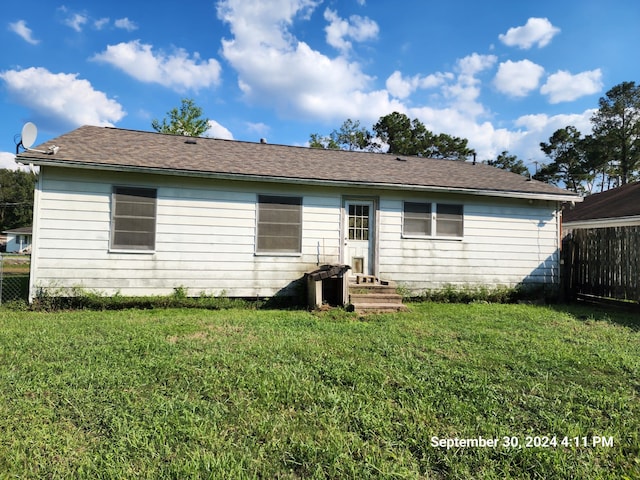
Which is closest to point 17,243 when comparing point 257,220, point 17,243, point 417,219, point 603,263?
point 17,243

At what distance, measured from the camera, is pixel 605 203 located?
533 inches

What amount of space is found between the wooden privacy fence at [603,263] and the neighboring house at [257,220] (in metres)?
0.55

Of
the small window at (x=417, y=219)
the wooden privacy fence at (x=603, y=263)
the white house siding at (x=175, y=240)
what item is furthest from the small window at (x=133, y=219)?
the wooden privacy fence at (x=603, y=263)

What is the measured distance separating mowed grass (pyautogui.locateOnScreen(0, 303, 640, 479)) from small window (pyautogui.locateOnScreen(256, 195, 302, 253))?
287 cm

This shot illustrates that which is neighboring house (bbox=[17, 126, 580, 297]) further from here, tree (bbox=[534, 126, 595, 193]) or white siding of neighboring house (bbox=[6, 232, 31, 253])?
white siding of neighboring house (bbox=[6, 232, 31, 253])

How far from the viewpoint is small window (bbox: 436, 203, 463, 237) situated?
344 inches

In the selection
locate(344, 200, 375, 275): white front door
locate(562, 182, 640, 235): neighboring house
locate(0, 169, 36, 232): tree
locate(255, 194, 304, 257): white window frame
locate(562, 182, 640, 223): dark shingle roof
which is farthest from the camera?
locate(0, 169, 36, 232): tree

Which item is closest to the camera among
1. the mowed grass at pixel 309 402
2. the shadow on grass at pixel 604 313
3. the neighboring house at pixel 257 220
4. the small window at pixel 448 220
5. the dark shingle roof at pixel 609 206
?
the mowed grass at pixel 309 402

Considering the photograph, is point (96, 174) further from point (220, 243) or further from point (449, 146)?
point (449, 146)

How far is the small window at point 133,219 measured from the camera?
711cm

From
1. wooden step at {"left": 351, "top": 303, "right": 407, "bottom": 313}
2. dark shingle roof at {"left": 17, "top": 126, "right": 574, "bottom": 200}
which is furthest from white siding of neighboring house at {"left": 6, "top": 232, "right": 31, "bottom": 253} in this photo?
wooden step at {"left": 351, "top": 303, "right": 407, "bottom": 313}

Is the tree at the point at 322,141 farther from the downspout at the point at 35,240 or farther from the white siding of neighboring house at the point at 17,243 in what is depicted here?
the white siding of neighboring house at the point at 17,243

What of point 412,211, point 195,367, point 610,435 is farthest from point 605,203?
point 195,367

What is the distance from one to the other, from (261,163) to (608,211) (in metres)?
12.2
